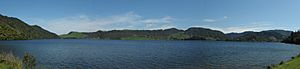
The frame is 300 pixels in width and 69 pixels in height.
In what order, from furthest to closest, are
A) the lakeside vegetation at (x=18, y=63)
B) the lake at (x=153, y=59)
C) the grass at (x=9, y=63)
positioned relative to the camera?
the lake at (x=153, y=59) → the grass at (x=9, y=63) → the lakeside vegetation at (x=18, y=63)

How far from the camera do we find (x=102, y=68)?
50688 mm

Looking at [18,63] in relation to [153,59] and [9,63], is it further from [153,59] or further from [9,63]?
[153,59]

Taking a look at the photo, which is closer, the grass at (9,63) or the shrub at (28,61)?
the shrub at (28,61)

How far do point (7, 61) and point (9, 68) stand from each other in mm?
5086

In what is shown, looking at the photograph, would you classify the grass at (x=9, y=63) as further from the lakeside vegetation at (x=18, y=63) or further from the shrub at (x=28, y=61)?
the shrub at (x=28, y=61)

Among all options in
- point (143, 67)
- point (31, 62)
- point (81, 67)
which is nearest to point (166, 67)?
point (143, 67)

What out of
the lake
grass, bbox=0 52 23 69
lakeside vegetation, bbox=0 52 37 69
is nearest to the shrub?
lakeside vegetation, bbox=0 52 37 69

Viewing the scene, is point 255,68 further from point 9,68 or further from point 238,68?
point 9,68

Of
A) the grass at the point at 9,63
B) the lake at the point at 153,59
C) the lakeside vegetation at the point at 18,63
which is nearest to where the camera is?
Answer: the lakeside vegetation at the point at 18,63

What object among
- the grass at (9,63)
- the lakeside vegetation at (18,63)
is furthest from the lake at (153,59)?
the lakeside vegetation at (18,63)

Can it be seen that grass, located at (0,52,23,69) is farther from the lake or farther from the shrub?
the lake

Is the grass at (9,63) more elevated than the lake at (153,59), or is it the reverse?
the grass at (9,63)

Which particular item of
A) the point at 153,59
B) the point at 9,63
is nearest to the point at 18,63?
the point at 9,63

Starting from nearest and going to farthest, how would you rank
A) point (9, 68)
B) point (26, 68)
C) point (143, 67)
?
point (9, 68)
point (26, 68)
point (143, 67)
